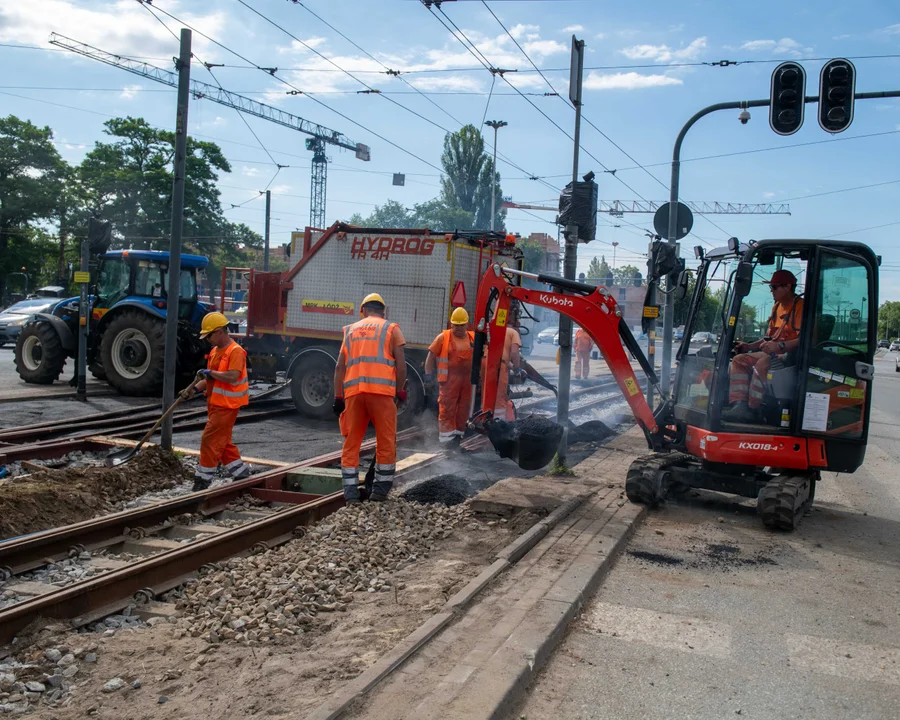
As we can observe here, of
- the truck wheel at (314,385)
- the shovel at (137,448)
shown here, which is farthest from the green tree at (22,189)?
the shovel at (137,448)

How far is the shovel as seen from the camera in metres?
8.11

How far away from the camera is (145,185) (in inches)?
1956

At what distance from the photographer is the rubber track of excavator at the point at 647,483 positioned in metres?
7.48

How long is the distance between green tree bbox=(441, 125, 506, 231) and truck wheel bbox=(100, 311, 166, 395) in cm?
4736

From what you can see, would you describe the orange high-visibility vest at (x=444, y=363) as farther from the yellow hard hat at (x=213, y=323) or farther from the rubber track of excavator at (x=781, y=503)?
the rubber track of excavator at (x=781, y=503)

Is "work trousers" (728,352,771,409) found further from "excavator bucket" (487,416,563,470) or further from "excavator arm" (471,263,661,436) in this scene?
"excavator bucket" (487,416,563,470)

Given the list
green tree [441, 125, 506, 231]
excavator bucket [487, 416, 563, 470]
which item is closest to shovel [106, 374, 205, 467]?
excavator bucket [487, 416, 563, 470]

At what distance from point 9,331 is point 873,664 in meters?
27.5

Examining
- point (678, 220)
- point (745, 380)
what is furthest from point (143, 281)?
point (745, 380)

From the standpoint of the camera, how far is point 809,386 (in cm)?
734

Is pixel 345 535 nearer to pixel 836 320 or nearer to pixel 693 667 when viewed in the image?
pixel 693 667

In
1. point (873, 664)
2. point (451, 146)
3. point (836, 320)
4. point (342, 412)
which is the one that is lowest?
point (873, 664)

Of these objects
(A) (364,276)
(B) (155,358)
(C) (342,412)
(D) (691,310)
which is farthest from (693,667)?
(B) (155,358)

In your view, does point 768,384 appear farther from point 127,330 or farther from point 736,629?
point 127,330
